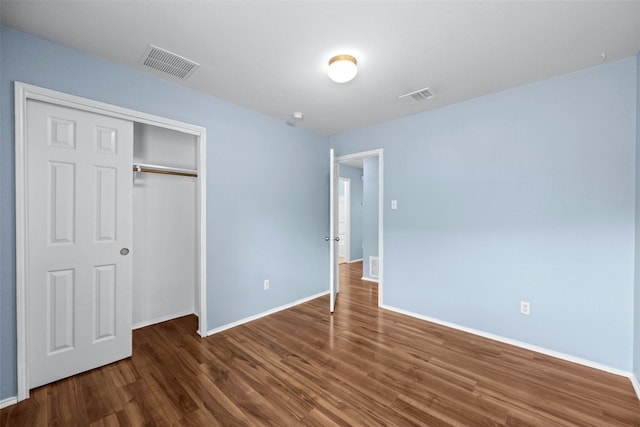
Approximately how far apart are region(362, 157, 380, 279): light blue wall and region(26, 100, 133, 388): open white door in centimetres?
388

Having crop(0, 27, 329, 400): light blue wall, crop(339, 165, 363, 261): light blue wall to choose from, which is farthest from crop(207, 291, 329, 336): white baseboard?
crop(339, 165, 363, 261): light blue wall

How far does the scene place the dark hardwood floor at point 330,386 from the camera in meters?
1.70

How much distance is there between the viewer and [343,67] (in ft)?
6.70

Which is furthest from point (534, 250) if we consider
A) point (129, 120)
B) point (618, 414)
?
point (129, 120)

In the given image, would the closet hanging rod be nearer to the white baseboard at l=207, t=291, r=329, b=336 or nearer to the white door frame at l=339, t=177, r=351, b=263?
the white baseboard at l=207, t=291, r=329, b=336

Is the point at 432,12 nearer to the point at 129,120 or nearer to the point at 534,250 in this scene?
the point at 534,250

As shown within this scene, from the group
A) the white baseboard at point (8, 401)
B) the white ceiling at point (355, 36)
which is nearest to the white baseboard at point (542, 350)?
the white ceiling at point (355, 36)

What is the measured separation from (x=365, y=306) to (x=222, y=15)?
3.53 meters

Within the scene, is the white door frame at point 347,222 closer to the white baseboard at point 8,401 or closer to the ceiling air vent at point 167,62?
the ceiling air vent at point 167,62

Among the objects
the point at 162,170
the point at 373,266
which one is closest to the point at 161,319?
the point at 162,170

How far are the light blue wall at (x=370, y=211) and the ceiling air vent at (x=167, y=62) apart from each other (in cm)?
354

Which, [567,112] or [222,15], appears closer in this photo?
[222,15]

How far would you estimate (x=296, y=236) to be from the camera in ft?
12.5

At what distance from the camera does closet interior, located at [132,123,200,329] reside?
9.96 ft
